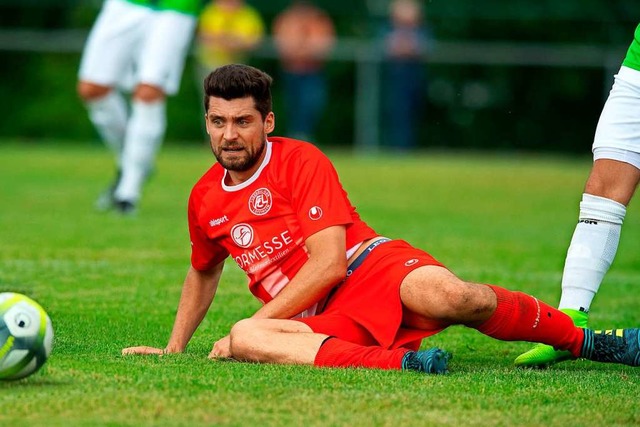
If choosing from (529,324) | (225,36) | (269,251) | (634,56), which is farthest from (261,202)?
(225,36)

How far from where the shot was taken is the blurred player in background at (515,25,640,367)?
6055 millimetres

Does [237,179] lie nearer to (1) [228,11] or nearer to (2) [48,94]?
(1) [228,11]

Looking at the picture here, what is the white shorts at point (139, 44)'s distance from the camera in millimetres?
11531

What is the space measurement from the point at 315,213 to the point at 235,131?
0.48m

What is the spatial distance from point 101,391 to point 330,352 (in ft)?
3.35

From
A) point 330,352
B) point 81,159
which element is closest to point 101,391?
point 330,352

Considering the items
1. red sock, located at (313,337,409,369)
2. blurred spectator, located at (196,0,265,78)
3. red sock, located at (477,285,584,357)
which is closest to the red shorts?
red sock, located at (313,337,409,369)

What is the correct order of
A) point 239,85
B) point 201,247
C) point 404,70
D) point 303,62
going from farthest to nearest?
point 404,70 → point 303,62 → point 201,247 → point 239,85

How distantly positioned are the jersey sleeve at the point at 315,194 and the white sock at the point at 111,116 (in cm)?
665

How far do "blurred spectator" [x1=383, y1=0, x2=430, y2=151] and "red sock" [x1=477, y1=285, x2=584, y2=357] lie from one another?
57.4 ft

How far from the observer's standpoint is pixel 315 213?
5.54 metres

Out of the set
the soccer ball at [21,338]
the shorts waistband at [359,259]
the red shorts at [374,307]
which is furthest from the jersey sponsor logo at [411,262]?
the soccer ball at [21,338]

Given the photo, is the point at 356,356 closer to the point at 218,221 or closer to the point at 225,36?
the point at 218,221

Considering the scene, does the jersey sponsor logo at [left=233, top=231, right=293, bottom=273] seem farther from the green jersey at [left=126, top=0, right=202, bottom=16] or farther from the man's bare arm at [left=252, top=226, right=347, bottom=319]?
the green jersey at [left=126, top=0, right=202, bottom=16]
